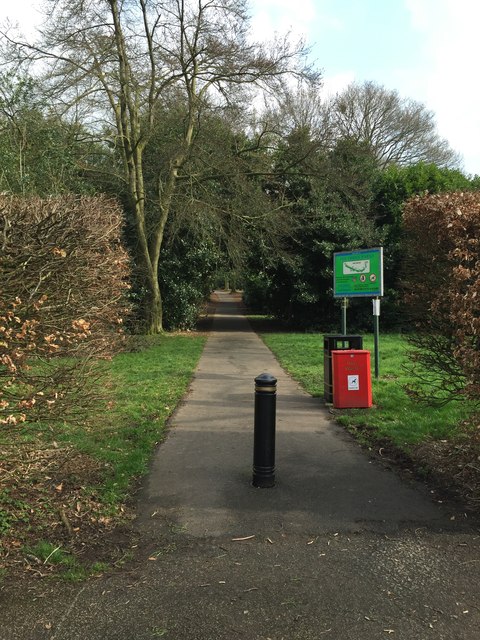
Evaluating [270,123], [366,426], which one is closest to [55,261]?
[366,426]

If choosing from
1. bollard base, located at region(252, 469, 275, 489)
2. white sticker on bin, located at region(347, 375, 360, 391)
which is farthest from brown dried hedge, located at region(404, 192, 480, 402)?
white sticker on bin, located at region(347, 375, 360, 391)

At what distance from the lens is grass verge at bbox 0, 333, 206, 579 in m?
3.65

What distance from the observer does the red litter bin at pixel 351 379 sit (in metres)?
7.95

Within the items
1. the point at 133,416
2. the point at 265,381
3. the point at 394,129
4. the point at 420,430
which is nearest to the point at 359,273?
the point at 420,430

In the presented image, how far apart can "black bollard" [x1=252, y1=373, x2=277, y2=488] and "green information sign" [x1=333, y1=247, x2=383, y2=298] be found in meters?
6.31

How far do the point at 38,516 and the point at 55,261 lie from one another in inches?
78.6

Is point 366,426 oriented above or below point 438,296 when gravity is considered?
below

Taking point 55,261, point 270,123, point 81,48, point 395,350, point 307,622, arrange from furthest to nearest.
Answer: point 270,123 < point 81,48 < point 395,350 < point 55,261 < point 307,622

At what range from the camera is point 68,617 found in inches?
114

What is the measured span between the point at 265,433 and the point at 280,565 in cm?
149

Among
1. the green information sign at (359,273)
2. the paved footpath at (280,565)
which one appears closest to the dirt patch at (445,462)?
the paved footpath at (280,565)

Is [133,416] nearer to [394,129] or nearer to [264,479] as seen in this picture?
[264,479]

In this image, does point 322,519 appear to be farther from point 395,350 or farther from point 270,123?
point 270,123

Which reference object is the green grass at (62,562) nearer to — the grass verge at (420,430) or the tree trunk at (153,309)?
the grass verge at (420,430)
